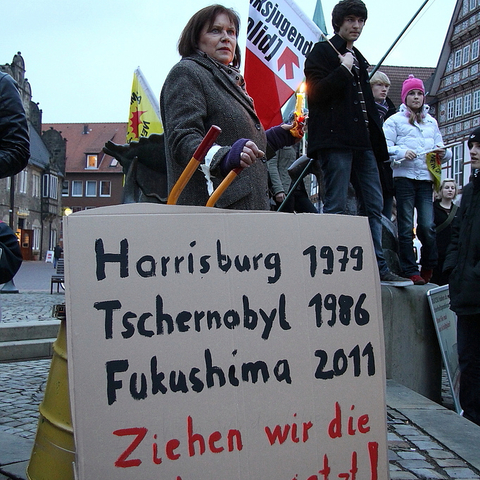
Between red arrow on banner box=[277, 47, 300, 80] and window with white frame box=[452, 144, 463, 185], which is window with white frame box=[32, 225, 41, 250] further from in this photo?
red arrow on banner box=[277, 47, 300, 80]

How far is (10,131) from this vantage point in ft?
9.64

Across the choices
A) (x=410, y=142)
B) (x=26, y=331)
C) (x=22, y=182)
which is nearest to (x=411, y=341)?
(x=410, y=142)

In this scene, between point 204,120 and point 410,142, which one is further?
point 410,142

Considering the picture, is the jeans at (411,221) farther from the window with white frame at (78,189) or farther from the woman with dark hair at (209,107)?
the window with white frame at (78,189)

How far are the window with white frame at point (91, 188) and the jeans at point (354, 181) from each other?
64.5 m

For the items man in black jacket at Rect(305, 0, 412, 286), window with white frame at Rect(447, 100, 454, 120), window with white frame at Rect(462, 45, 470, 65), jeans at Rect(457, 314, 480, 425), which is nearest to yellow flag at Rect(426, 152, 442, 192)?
man in black jacket at Rect(305, 0, 412, 286)

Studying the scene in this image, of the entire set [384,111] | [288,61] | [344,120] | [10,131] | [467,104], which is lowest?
[10,131]

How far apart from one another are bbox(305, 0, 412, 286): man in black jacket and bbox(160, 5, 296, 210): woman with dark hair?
144cm

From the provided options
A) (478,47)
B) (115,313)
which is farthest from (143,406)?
(478,47)

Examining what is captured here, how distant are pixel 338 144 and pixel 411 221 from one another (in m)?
1.30

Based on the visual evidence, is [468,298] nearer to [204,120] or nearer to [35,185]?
[204,120]

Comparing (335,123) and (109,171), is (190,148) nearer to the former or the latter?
(335,123)

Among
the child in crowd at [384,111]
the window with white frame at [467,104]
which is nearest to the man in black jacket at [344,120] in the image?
the child in crowd at [384,111]

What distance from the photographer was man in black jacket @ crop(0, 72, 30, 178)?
2.92m
